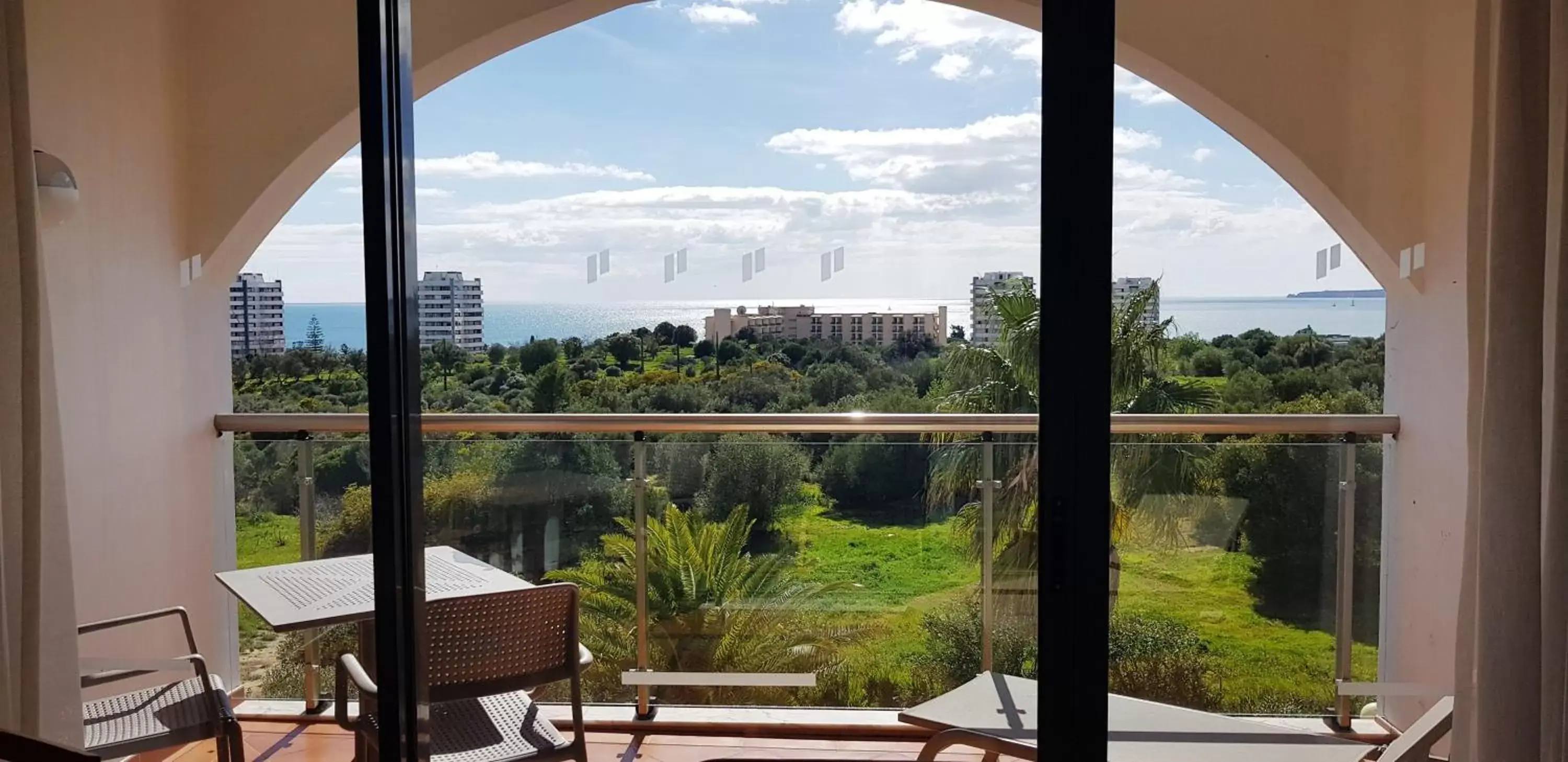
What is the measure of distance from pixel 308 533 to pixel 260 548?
1.12 ft

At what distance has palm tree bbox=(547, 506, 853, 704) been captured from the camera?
9.63 feet

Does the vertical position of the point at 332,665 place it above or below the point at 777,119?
below

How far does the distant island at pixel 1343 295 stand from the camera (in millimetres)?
2299

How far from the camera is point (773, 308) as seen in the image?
9.48ft

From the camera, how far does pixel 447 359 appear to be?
7.86 ft

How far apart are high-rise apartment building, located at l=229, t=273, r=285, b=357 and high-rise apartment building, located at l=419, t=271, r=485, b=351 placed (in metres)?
0.76

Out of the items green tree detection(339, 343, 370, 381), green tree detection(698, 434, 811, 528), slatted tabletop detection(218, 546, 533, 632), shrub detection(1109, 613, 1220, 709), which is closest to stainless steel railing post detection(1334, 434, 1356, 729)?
shrub detection(1109, 613, 1220, 709)

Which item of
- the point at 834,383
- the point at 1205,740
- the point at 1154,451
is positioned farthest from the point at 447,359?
the point at 1205,740

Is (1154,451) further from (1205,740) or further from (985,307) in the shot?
(1205,740)

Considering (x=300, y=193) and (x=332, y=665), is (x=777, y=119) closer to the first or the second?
(x=300, y=193)

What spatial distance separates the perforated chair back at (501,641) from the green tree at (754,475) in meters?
0.88

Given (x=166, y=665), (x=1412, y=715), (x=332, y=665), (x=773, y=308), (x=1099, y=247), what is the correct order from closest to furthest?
1. (x=1099, y=247)
2. (x=1412, y=715)
3. (x=166, y=665)
4. (x=332, y=665)
5. (x=773, y=308)

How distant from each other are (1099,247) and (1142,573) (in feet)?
3.43

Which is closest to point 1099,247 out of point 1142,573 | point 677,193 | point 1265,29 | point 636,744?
point 1142,573
